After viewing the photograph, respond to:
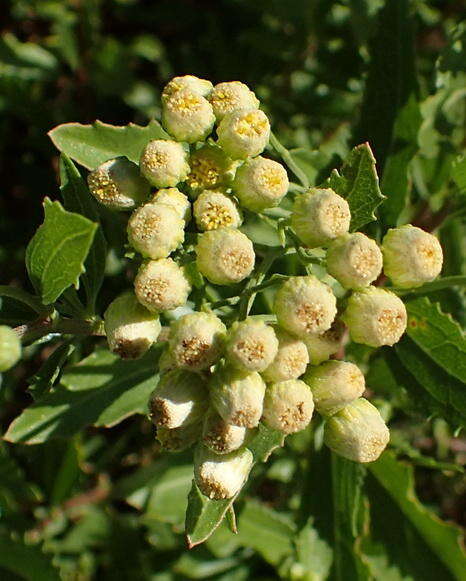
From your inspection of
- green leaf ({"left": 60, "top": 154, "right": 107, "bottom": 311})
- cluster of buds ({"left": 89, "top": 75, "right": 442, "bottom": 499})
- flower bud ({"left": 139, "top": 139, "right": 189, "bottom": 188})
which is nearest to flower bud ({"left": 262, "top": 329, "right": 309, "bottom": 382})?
cluster of buds ({"left": 89, "top": 75, "right": 442, "bottom": 499})

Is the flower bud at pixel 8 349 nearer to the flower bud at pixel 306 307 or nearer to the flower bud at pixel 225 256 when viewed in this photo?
the flower bud at pixel 225 256

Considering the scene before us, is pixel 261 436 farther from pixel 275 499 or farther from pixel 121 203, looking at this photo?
pixel 275 499

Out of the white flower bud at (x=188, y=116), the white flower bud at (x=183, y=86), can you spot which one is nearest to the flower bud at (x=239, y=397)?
the white flower bud at (x=188, y=116)

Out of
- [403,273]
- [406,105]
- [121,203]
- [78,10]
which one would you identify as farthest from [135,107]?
[403,273]

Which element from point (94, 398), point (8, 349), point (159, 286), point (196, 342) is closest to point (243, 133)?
point (159, 286)

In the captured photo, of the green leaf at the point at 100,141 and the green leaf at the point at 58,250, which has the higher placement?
the green leaf at the point at 100,141
